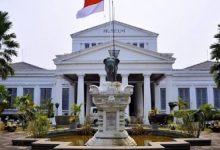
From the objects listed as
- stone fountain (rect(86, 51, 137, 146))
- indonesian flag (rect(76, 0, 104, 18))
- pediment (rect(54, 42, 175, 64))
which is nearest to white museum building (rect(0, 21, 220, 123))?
pediment (rect(54, 42, 175, 64))

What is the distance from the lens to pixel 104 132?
15000 millimetres

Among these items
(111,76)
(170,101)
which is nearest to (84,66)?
(170,101)

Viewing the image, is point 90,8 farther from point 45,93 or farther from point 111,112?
point 45,93

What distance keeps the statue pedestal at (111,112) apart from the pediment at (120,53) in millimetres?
28159

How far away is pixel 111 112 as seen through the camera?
49.6ft

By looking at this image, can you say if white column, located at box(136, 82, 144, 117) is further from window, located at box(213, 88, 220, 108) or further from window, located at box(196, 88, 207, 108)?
window, located at box(213, 88, 220, 108)

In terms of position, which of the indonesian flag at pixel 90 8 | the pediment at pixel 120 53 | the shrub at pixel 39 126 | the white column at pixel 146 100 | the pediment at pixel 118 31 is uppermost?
the pediment at pixel 118 31

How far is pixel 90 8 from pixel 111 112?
779 cm

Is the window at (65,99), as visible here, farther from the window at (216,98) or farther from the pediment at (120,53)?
the window at (216,98)

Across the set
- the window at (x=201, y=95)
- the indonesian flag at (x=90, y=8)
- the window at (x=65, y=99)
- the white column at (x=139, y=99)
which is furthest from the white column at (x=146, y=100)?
the indonesian flag at (x=90, y=8)

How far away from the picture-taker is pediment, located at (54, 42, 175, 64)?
43.1 m

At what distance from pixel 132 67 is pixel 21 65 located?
29.3 metres

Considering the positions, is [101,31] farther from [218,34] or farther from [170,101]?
[218,34]

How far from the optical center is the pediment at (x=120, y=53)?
141 ft
